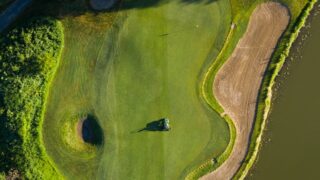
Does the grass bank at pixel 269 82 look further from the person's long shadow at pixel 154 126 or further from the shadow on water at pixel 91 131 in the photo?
the shadow on water at pixel 91 131

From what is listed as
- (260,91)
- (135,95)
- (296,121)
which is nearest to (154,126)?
(135,95)

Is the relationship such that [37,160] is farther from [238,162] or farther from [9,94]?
[238,162]

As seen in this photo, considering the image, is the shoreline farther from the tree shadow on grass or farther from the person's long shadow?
the tree shadow on grass

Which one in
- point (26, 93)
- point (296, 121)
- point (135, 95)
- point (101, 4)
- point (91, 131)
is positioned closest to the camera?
point (26, 93)

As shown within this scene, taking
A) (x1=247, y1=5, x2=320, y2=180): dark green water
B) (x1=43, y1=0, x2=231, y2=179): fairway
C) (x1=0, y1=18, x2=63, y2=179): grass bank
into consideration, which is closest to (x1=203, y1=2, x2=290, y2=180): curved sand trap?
(x1=43, y1=0, x2=231, y2=179): fairway

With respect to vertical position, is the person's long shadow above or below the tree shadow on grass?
below

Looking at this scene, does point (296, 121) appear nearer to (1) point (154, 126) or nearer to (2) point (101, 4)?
(1) point (154, 126)
